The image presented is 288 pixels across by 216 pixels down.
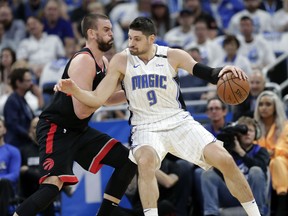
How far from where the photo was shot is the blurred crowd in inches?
401

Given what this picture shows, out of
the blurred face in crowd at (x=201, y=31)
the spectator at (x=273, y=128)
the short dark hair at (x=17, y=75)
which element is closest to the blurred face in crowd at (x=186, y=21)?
the blurred face in crowd at (x=201, y=31)

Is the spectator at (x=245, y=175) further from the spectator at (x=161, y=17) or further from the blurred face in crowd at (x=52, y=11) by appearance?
the blurred face in crowd at (x=52, y=11)

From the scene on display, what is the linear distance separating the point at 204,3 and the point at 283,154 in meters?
A: 6.08

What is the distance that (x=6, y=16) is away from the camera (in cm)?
1531

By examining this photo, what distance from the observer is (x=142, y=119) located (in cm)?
830

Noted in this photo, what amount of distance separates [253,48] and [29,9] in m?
4.81

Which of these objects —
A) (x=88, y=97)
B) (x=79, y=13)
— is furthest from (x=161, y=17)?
(x=88, y=97)

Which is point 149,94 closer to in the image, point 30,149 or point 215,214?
point 215,214

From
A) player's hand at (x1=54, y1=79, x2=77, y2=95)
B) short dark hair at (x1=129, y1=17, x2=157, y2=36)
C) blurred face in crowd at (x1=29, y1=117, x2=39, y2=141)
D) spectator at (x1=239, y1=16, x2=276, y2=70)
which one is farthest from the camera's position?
spectator at (x1=239, y1=16, x2=276, y2=70)

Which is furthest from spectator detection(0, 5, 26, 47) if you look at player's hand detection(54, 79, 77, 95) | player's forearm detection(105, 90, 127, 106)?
player's hand detection(54, 79, 77, 95)

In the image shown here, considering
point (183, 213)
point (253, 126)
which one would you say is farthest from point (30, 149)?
point (253, 126)

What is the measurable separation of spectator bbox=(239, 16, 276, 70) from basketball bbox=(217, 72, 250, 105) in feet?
17.0

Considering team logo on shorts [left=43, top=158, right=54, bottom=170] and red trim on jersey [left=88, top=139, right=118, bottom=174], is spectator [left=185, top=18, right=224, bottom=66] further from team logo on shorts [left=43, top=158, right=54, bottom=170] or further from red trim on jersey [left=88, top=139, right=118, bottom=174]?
team logo on shorts [left=43, top=158, right=54, bottom=170]

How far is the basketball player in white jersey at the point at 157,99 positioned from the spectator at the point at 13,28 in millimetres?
7374
